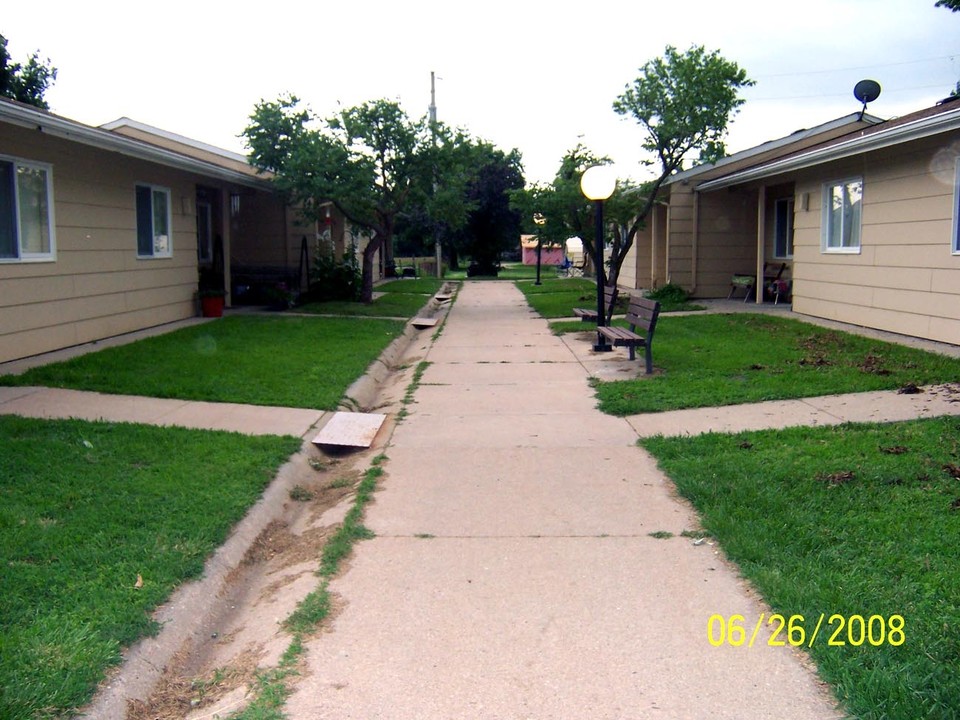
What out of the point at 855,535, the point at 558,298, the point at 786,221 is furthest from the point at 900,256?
the point at 558,298

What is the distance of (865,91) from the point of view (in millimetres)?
A: 19547

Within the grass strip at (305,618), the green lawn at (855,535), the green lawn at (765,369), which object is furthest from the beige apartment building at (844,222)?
the grass strip at (305,618)

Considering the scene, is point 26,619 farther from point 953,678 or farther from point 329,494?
point 953,678

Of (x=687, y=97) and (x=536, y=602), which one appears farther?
(x=687, y=97)

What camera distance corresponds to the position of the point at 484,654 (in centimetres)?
416

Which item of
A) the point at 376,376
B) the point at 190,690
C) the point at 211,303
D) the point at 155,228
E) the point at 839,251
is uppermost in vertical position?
the point at 155,228

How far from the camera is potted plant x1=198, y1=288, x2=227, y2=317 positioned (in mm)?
17797

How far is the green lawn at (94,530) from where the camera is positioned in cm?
381

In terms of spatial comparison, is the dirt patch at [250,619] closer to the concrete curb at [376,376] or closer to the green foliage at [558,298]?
the concrete curb at [376,376]

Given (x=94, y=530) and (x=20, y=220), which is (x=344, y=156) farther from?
(x=94, y=530)

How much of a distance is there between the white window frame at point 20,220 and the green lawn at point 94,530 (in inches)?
173

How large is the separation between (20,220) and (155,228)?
178 inches

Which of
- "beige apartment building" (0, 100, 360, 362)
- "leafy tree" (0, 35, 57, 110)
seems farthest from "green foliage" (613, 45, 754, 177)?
"leafy tree" (0, 35, 57, 110)

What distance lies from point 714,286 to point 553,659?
1931 centimetres
